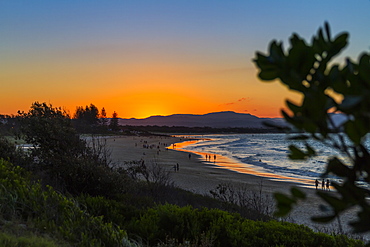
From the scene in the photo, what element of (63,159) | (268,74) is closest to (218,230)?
(63,159)

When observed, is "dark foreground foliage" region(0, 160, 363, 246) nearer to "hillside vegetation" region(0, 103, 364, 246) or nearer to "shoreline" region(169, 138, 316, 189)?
"hillside vegetation" region(0, 103, 364, 246)

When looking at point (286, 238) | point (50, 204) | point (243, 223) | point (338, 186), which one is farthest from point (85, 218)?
point (338, 186)

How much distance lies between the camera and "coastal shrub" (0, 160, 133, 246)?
15.2 feet

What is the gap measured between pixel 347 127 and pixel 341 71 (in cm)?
29

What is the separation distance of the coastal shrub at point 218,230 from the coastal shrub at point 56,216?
0.76 metres

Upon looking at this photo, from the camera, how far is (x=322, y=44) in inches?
39.9

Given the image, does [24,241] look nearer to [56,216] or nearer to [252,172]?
[56,216]

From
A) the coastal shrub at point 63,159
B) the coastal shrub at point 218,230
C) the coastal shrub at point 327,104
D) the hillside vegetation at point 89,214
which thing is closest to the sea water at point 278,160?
the coastal shrub at point 327,104

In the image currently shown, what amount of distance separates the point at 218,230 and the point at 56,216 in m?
2.73

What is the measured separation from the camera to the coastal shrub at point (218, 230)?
5824 mm

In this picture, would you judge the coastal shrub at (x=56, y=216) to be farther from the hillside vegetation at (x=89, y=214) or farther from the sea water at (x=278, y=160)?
the sea water at (x=278, y=160)

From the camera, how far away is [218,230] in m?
5.99

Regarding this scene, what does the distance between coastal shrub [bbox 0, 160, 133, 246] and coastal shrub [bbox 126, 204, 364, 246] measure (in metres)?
0.76

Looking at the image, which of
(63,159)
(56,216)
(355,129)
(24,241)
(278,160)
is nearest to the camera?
(355,129)
